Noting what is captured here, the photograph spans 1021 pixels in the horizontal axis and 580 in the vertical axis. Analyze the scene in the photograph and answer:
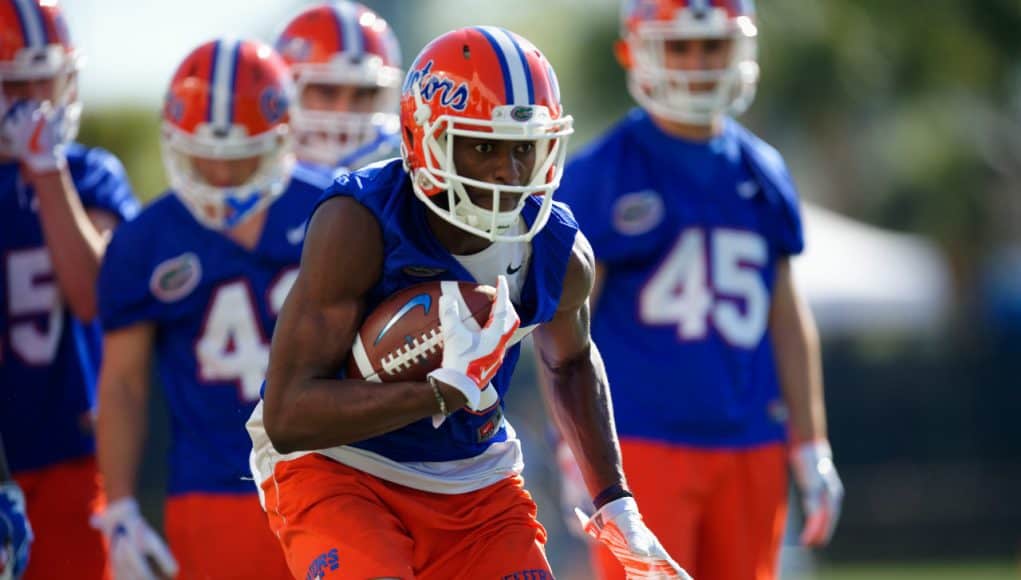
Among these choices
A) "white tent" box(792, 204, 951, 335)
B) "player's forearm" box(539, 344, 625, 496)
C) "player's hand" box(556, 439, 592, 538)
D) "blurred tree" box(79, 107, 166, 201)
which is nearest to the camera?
"player's forearm" box(539, 344, 625, 496)

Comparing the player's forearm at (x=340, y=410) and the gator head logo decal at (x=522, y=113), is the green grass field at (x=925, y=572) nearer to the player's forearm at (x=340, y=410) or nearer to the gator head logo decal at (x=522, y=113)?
the gator head logo decal at (x=522, y=113)

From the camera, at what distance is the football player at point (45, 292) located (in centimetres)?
521

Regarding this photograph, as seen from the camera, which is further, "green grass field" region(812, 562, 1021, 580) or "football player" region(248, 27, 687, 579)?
"green grass field" region(812, 562, 1021, 580)

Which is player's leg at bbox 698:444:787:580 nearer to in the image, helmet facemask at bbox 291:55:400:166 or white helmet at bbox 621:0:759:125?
white helmet at bbox 621:0:759:125

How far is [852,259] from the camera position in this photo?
60.3ft

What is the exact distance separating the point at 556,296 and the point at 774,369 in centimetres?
203

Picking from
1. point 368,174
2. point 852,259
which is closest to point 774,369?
point 368,174

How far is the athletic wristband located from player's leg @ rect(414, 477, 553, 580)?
233 millimetres

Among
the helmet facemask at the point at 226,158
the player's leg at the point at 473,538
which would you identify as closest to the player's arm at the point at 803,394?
the helmet facemask at the point at 226,158

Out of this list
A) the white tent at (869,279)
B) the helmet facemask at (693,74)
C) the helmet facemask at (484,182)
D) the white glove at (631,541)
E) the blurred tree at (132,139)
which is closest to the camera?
the helmet facemask at (484,182)

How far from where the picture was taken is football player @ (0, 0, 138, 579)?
Result: 5215 millimetres

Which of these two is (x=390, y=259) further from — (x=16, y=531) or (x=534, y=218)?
(x=16, y=531)

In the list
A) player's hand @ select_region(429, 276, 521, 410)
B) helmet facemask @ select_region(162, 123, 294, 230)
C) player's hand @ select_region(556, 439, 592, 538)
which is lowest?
player's hand @ select_region(556, 439, 592, 538)

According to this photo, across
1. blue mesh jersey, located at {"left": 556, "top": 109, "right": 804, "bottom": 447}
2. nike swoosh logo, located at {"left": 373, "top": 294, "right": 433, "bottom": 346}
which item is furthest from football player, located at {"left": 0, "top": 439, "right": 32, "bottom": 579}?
blue mesh jersey, located at {"left": 556, "top": 109, "right": 804, "bottom": 447}
